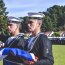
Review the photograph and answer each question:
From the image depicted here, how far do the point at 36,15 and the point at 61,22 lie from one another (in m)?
132

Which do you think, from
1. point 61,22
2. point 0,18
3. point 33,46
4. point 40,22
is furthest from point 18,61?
point 61,22

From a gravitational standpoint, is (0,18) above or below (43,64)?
below

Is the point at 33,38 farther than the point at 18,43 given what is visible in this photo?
No

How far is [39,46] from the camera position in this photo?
5484mm

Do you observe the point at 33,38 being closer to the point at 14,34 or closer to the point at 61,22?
the point at 14,34

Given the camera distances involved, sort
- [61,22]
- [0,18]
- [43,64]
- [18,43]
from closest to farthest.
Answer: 1. [43,64]
2. [18,43]
3. [0,18]
4. [61,22]

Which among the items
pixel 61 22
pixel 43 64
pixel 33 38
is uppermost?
pixel 33 38

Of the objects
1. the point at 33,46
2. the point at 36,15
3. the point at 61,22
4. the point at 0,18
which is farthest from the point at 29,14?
the point at 61,22

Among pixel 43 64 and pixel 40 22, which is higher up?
pixel 40 22

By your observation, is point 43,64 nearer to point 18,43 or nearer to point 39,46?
point 39,46

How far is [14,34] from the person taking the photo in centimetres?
662

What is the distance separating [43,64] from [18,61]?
369mm

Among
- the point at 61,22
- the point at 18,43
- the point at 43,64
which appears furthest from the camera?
the point at 61,22

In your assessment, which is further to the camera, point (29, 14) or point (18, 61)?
point (29, 14)
